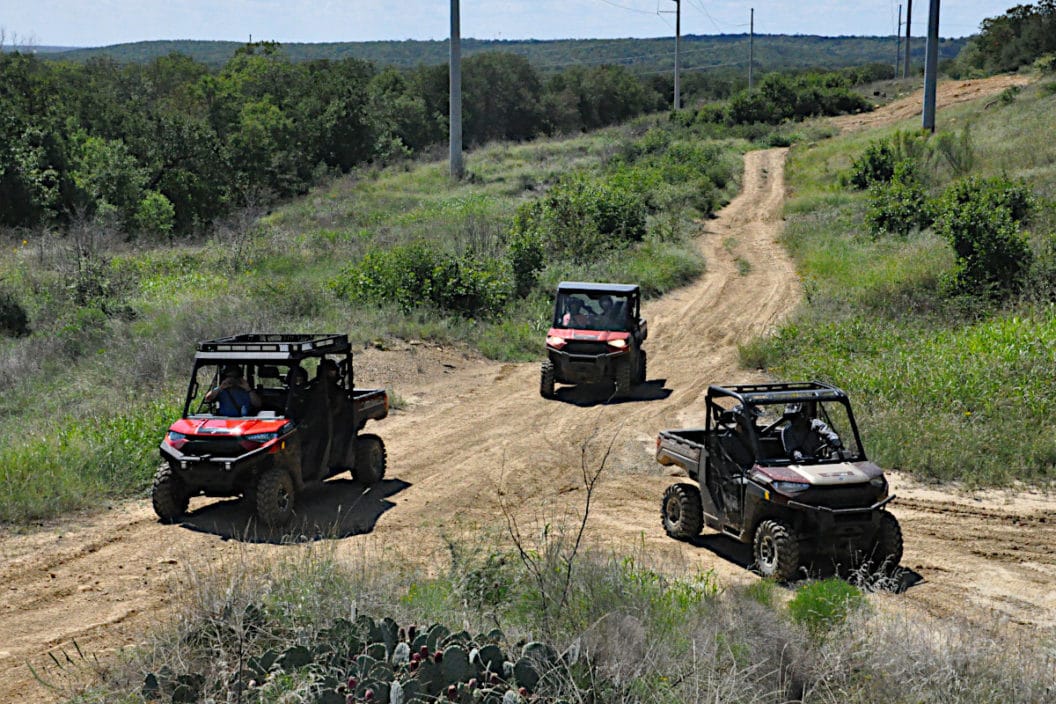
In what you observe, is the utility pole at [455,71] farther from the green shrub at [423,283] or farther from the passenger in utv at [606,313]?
the passenger in utv at [606,313]

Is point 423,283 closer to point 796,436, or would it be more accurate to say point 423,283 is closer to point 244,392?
point 244,392

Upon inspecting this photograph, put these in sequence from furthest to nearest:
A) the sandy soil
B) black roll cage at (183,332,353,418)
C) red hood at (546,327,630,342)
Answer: the sandy soil → red hood at (546,327,630,342) → black roll cage at (183,332,353,418)

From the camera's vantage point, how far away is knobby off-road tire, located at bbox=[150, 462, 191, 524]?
10.8m

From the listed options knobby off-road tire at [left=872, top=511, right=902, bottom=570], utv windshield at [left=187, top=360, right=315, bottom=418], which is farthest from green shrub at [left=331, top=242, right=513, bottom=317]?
knobby off-road tire at [left=872, top=511, right=902, bottom=570]

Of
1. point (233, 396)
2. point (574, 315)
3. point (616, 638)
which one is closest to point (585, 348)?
point (574, 315)

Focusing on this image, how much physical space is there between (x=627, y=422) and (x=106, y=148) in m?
31.1

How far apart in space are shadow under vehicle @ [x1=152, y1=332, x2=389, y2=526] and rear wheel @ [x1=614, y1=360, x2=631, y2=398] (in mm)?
5211

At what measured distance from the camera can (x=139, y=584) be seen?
9172 mm

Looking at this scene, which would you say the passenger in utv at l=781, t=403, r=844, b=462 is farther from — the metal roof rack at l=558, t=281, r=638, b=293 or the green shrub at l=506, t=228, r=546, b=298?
the green shrub at l=506, t=228, r=546, b=298

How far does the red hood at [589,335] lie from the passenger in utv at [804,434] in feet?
22.0

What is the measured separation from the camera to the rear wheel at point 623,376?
1695 cm

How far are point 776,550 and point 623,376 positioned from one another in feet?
25.2

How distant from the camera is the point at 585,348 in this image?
16969mm

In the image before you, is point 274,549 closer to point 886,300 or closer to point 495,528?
point 495,528
